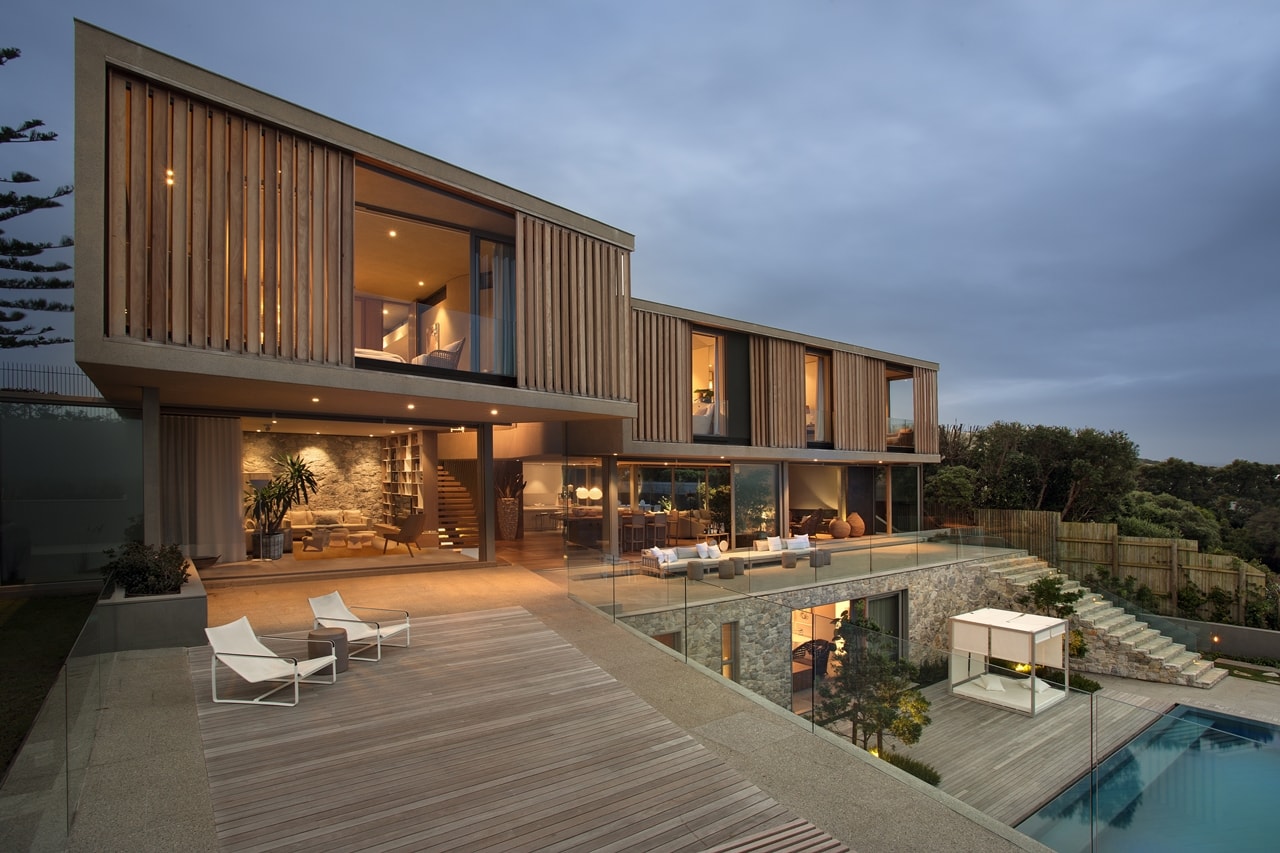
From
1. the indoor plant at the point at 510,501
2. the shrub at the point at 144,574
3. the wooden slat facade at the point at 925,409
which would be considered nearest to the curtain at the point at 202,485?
the shrub at the point at 144,574

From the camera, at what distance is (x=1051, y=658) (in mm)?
10266

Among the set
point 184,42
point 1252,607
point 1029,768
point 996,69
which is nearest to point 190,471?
point 1029,768

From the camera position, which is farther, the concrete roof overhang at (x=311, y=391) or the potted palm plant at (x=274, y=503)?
the potted palm plant at (x=274, y=503)

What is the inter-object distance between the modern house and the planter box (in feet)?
5.39

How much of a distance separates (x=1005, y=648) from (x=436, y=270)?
42.0 feet

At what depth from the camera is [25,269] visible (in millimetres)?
19203

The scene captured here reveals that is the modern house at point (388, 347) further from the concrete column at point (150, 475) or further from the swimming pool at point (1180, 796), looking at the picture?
Result: the swimming pool at point (1180, 796)

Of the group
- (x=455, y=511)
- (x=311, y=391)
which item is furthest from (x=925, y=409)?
(x=311, y=391)

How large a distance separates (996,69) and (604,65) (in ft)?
156

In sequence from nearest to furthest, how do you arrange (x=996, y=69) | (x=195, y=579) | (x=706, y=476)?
(x=195, y=579) < (x=706, y=476) < (x=996, y=69)

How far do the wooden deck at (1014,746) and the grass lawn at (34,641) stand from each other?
40.2 feet

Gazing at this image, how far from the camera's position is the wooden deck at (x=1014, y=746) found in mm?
4105

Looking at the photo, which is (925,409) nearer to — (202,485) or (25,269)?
(202,485)

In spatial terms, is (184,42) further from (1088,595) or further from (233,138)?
(1088,595)
